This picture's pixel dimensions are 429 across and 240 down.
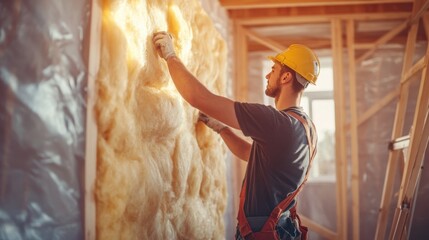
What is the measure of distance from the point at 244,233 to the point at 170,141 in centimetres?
56

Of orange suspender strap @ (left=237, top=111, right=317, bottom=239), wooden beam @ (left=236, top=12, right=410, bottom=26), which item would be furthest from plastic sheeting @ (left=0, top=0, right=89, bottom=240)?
wooden beam @ (left=236, top=12, right=410, bottom=26)

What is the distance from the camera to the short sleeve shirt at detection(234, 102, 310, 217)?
1729 millimetres

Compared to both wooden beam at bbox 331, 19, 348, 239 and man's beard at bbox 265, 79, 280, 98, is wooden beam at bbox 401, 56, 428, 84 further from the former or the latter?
man's beard at bbox 265, 79, 280, 98

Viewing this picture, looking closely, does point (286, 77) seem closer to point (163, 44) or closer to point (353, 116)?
point (163, 44)

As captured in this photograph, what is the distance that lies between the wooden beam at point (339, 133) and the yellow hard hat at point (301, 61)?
175 cm

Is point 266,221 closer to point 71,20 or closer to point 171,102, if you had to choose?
point 171,102

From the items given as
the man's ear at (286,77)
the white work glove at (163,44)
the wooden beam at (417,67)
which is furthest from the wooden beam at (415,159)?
the white work glove at (163,44)

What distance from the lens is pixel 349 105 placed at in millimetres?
4070

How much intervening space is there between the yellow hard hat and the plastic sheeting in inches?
45.4

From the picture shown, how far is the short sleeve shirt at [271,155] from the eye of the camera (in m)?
1.73

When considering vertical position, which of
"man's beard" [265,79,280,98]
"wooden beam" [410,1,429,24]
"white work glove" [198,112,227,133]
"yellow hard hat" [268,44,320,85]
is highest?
"wooden beam" [410,1,429,24]

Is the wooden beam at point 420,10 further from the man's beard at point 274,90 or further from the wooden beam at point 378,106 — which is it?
the man's beard at point 274,90

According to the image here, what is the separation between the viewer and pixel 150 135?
1662mm

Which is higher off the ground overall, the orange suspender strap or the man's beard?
the man's beard
